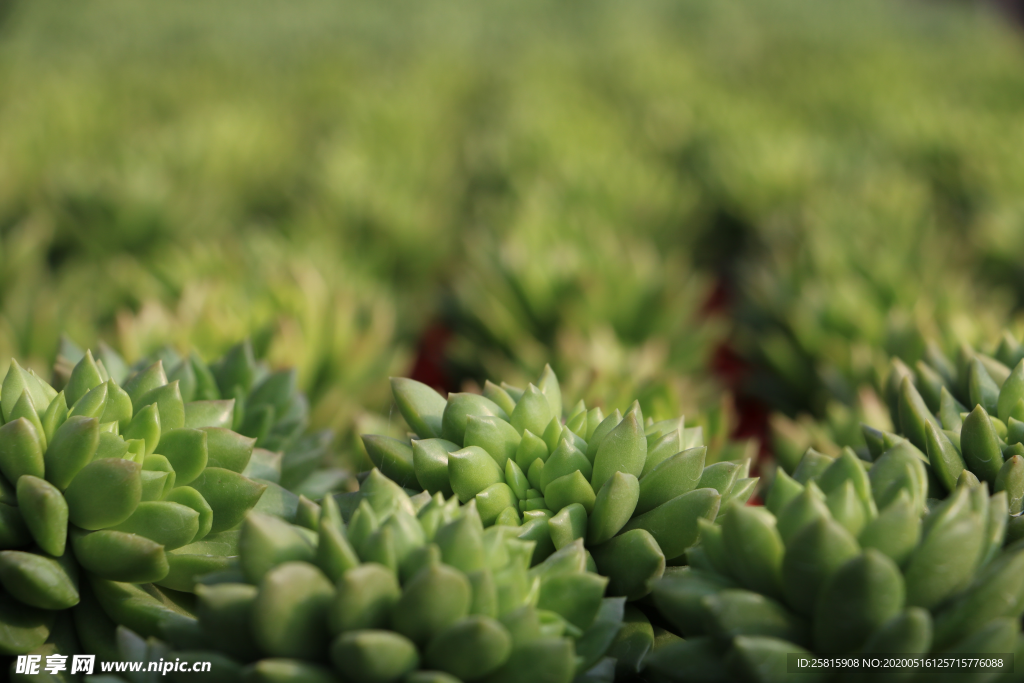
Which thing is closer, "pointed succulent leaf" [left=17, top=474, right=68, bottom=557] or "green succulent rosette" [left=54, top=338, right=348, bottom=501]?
"pointed succulent leaf" [left=17, top=474, right=68, bottom=557]

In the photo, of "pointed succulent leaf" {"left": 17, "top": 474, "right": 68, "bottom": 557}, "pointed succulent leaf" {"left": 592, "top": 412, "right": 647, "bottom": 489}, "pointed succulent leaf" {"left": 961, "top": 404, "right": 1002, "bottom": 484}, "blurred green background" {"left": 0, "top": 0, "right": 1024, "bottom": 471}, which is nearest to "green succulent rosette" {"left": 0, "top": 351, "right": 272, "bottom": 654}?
"pointed succulent leaf" {"left": 17, "top": 474, "right": 68, "bottom": 557}

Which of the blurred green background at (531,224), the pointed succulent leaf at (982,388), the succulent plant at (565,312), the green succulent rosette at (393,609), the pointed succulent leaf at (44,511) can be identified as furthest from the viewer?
the succulent plant at (565,312)

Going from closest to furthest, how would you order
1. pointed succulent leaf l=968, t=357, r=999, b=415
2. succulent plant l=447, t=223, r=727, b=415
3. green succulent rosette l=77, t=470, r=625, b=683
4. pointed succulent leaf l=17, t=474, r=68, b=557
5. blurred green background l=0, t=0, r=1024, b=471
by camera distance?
green succulent rosette l=77, t=470, r=625, b=683, pointed succulent leaf l=17, t=474, r=68, b=557, pointed succulent leaf l=968, t=357, r=999, b=415, blurred green background l=0, t=0, r=1024, b=471, succulent plant l=447, t=223, r=727, b=415

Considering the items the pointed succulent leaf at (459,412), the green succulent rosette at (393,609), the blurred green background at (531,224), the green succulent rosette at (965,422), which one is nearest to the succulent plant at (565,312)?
the blurred green background at (531,224)

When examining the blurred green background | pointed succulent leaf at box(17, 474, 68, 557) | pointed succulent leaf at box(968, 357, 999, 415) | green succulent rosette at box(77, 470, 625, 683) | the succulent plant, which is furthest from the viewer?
the succulent plant

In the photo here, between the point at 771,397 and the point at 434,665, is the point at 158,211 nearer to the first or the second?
the point at 771,397

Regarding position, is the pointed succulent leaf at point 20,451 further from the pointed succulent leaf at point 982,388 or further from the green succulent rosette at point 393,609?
the pointed succulent leaf at point 982,388

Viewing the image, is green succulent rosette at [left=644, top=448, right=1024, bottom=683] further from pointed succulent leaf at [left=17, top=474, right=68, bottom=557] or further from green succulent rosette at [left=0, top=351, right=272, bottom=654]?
pointed succulent leaf at [left=17, top=474, right=68, bottom=557]
